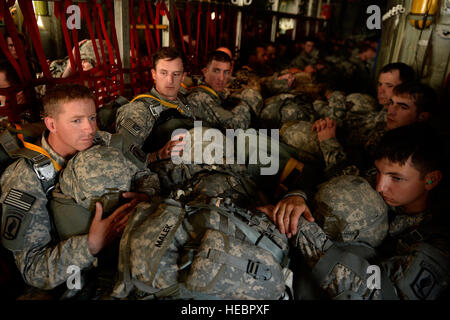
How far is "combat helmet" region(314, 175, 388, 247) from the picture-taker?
5.39ft

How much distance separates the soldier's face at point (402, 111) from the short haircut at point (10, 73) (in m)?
3.08

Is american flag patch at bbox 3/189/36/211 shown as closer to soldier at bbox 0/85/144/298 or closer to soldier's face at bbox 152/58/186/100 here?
soldier at bbox 0/85/144/298

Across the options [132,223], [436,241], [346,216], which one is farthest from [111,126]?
[436,241]

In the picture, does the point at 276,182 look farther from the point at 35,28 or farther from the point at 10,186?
the point at 35,28

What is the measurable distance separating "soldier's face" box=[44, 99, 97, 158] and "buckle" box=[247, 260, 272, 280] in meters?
1.26

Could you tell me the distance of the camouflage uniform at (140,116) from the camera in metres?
2.49

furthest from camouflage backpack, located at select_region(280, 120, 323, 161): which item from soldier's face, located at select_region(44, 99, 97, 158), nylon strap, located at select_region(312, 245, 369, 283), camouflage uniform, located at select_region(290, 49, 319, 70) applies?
camouflage uniform, located at select_region(290, 49, 319, 70)

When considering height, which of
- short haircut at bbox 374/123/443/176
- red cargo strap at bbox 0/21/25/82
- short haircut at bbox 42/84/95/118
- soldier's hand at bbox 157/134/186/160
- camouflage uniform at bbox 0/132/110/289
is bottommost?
camouflage uniform at bbox 0/132/110/289

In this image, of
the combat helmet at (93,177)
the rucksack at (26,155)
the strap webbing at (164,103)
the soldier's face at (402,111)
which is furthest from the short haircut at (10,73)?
the soldier's face at (402,111)

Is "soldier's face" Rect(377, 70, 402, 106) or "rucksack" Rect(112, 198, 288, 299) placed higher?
"soldier's face" Rect(377, 70, 402, 106)

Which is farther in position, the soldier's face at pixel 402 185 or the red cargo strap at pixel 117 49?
the red cargo strap at pixel 117 49

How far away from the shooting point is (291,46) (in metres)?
11.3

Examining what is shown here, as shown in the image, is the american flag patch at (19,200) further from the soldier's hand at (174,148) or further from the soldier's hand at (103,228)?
the soldier's hand at (174,148)

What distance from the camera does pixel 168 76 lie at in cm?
293
